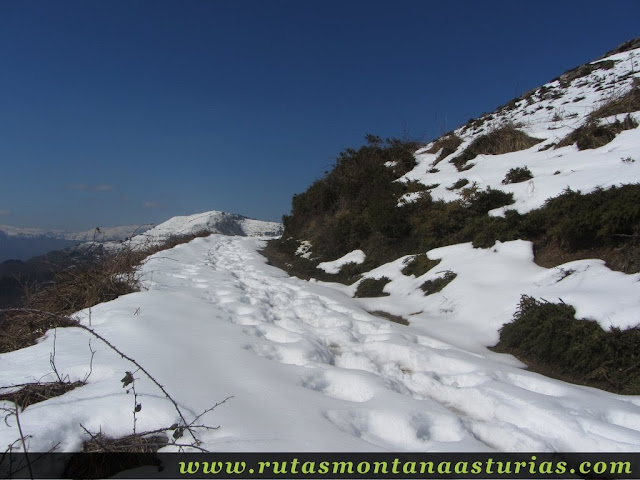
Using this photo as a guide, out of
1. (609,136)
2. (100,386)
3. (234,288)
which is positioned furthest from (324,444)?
(609,136)

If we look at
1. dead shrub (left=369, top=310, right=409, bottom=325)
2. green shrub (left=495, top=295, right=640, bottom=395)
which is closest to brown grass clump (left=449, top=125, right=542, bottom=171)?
dead shrub (left=369, top=310, right=409, bottom=325)

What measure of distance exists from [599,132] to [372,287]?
5.18 meters

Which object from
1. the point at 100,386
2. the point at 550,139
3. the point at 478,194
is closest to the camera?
the point at 100,386

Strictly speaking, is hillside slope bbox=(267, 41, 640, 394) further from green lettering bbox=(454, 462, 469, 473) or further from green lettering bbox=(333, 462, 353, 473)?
green lettering bbox=(333, 462, 353, 473)

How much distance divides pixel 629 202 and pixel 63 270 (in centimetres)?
672

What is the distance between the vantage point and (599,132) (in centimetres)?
648

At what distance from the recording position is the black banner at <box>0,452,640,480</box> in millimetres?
1473

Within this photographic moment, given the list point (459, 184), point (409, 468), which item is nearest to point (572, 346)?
point (409, 468)

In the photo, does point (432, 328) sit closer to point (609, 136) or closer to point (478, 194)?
point (478, 194)

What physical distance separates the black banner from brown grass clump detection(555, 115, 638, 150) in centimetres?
648

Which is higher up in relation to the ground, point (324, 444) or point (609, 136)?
point (609, 136)

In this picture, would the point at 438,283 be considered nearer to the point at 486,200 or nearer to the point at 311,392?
the point at 486,200

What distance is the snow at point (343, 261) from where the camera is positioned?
8023mm

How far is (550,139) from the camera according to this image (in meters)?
7.99
